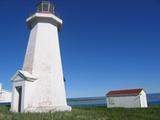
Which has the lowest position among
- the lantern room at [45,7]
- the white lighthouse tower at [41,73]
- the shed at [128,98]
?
the shed at [128,98]

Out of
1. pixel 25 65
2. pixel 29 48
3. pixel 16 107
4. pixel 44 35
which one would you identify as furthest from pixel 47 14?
pixel 16 107

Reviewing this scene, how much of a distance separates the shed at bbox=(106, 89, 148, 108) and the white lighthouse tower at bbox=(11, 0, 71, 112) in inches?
810

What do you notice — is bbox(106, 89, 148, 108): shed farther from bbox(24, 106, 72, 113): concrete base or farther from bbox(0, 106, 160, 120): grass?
bbox(24, 106, 72, 113): concrete base

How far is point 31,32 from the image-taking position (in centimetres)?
1636

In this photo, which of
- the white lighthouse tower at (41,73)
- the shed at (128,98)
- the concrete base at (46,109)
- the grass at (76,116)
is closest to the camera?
the grass at (76,116)

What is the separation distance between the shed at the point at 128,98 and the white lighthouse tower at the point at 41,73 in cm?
2057

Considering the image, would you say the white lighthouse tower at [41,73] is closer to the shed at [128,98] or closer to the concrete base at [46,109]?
the concrete base at [46,109]

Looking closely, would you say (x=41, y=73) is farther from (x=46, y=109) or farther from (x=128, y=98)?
(x=128, y=98)

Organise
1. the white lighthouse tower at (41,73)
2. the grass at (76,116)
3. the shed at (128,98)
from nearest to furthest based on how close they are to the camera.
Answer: the grass at (76,116) < the white lighthouse tower at (41,73) < the shed at (128,98)

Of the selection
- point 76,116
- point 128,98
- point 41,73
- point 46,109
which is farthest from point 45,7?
point 128,98

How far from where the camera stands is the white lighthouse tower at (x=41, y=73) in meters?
13.7

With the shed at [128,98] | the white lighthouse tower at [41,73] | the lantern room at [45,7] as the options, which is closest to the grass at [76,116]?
the white lighthouse tower at [41,73]

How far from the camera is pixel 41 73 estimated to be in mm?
14422

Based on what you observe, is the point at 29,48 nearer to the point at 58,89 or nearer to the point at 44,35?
the point at 44,35
